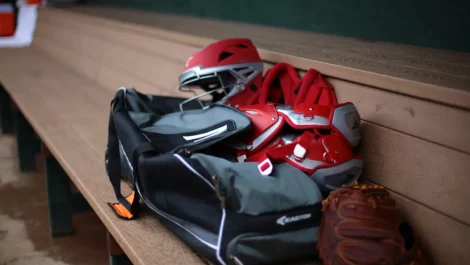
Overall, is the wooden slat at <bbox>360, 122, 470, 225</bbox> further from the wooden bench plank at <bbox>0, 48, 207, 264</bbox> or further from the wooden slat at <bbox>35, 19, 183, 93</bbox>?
the wooden slat at <bbox>35, 19, 183, 93</bbox>

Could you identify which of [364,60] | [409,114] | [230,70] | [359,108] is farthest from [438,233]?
[230,70]

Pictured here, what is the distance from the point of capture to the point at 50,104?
2.66 metres

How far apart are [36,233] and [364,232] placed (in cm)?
185

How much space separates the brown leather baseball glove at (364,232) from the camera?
0.97m

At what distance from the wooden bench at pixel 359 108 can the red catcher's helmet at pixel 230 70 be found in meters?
0.09

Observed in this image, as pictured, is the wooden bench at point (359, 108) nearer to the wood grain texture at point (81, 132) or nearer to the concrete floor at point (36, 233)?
the wood grain texture at point (81, 132)

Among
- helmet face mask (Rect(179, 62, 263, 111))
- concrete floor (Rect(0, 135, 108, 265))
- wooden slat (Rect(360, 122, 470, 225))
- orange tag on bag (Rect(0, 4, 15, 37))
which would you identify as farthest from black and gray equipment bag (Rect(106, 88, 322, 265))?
orange tag on bag (Rect(0, 4, 15, 37))

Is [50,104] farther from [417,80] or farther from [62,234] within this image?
[417,80]

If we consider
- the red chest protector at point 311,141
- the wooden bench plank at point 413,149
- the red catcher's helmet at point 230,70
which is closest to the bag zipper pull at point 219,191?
the red chest protector at point 311,141

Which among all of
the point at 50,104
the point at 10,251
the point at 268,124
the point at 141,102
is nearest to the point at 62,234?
the point at 10,251

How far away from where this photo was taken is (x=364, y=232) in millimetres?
977

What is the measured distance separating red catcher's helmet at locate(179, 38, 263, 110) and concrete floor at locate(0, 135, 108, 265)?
92 cm

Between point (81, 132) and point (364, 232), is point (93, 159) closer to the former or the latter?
point (81, 132)

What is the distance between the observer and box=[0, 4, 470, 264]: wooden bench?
3.58 ft
